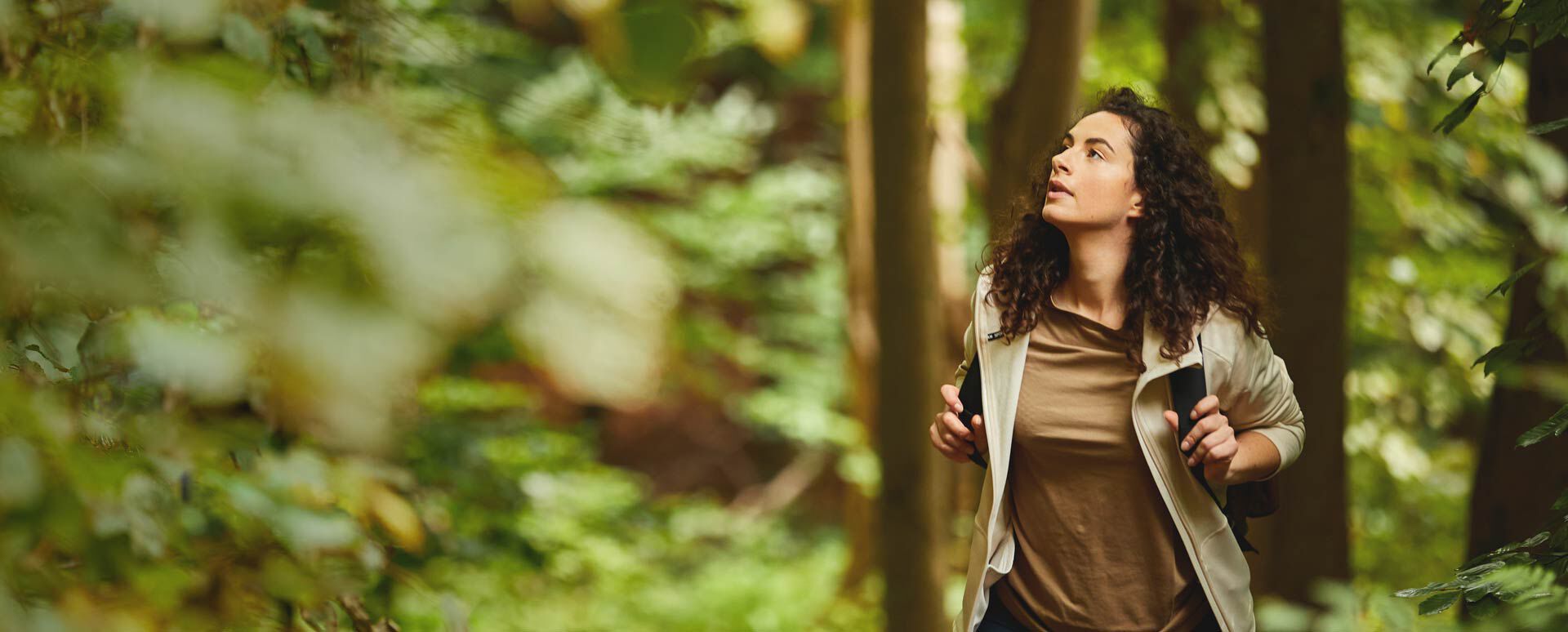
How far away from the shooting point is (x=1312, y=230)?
452cm

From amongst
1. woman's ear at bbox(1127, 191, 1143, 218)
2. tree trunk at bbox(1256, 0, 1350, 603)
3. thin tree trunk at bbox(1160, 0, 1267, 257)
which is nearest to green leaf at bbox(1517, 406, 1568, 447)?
woman's ear at bbox(1127, 191, 1143, 218)

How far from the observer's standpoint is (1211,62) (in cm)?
636

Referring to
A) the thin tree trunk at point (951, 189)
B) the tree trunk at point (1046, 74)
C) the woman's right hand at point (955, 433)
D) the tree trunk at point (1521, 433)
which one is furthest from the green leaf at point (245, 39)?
the thin tree trunk at point (951, 189)

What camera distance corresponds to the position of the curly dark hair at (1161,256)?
2.01 m

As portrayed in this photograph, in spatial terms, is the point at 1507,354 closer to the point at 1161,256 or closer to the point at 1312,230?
the point at 1161,256

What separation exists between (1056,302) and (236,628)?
55.0 inches

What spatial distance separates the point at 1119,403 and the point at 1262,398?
0.73 feet

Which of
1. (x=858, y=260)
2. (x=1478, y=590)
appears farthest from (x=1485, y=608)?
(x=858, y=260)

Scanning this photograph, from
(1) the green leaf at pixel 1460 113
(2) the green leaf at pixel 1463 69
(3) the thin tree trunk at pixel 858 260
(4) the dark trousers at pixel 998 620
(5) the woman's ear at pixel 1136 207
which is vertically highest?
(2) the green leaf at pixel 1463 69

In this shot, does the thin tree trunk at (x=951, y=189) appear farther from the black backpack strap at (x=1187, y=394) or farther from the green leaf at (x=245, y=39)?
the green leaf at (x=245, y=39)

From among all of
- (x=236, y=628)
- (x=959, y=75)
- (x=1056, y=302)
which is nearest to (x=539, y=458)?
(x=959, y=75)

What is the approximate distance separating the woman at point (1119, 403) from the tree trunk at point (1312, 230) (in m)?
2.57

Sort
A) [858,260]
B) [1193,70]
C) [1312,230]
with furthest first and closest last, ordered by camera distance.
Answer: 1. [858,260]
2. [1193,70]
3. [1312,230]

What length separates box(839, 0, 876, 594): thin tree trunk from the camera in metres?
10.6
